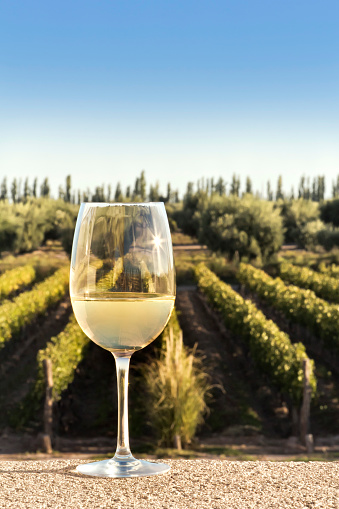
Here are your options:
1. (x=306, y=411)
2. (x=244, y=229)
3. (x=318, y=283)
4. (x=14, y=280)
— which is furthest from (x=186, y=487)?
(x=244, y=229)

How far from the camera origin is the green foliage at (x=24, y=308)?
57.9 ft

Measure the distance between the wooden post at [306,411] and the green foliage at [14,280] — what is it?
18986 millimetres

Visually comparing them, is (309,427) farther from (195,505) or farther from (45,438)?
(195,505)

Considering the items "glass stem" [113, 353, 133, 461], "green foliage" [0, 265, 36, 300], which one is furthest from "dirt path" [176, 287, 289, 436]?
"glass stem" [113, 353, 133, 461]

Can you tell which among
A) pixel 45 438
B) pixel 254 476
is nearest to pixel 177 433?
pixel 45 438

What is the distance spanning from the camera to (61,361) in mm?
13156

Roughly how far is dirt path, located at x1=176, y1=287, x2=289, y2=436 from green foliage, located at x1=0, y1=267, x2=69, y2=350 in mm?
5158

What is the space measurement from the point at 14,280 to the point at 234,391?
754 inches

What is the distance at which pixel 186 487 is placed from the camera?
5.33ft

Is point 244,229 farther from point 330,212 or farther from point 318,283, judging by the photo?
point 318,283

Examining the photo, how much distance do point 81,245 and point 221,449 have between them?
10414 mm

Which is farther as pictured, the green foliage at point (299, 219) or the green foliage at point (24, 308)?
the green foliage at point (299, 219)

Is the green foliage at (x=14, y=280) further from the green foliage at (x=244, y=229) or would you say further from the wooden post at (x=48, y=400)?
the green foliage at (x=244, y=229)

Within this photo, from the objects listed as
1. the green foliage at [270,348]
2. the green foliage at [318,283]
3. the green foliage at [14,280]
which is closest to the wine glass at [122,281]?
the green foliage at [270,348]
